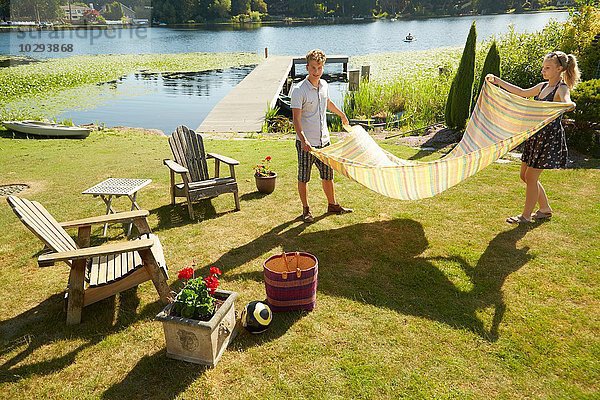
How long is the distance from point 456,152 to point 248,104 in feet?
29.8

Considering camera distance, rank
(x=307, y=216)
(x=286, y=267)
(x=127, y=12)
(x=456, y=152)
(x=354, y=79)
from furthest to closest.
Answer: (x=127, y=12), (x=354, y=79), (x=456, y=152), (x=307, y=216), (x=286, y=267)

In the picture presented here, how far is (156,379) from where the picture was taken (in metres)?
2.49

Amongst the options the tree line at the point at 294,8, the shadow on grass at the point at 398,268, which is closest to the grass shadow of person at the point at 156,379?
the shadow on grass at the point at 398,268

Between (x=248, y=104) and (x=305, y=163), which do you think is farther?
(x=248, y=104)

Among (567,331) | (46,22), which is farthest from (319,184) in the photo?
(46,22)

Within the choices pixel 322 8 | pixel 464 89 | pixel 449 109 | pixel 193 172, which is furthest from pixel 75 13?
pixel 193 172

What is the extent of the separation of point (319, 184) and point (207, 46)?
31174 mm

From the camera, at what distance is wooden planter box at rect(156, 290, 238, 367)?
8.18ft

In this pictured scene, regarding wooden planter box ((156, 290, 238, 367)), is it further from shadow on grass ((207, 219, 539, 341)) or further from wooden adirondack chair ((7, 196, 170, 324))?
shadow on grass ((207, 219, 539, 341))

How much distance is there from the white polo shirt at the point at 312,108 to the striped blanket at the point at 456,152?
0.19m

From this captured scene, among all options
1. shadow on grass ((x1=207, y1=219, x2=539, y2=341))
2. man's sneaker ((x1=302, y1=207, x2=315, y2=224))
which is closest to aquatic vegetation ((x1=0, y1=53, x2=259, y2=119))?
man's sneaker ((x1=302, y1=207, x2=315, y2=224))

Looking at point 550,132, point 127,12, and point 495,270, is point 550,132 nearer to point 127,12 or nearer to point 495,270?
point 495,270

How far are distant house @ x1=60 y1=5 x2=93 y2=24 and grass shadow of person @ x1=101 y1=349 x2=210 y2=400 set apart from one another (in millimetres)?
64537

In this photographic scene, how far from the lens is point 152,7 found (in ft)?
194
